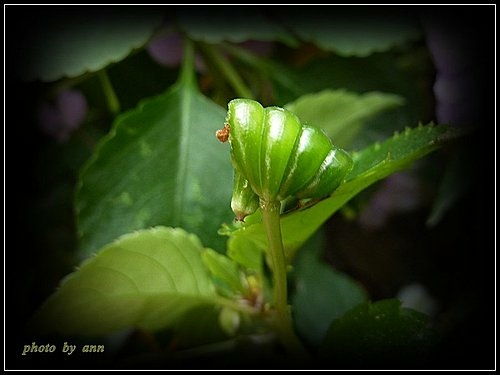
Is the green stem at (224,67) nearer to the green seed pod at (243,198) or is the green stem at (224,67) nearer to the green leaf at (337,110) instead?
the green leaf at (337,110)

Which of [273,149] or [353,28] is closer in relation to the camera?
[273,149]

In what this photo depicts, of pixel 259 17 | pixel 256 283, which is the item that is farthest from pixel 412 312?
pixel 259 17

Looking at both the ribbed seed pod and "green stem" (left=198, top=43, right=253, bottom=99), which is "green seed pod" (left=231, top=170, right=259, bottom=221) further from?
"green stem" (left=198, top=43, right=253, bottom=99)

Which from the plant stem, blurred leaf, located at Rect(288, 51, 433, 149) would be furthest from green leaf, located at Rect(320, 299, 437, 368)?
blurred leaf, located at Rect(288, 51, 433, 149)

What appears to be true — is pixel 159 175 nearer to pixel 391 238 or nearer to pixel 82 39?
pixel 82 39

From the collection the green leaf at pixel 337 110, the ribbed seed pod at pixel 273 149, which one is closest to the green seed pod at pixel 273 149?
the ribbed seed pod at pixel 273 149

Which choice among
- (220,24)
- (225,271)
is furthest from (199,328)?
(220,24)
